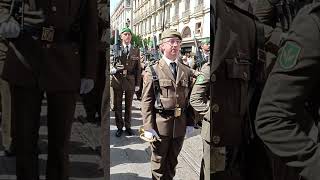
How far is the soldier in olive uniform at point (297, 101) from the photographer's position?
134 centimetres

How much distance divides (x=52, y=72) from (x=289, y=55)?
3.80 feet

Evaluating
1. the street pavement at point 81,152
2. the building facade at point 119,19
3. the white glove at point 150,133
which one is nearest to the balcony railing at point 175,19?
the building facade at point 119,19

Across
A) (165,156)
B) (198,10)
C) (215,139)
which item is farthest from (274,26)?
(165,156)

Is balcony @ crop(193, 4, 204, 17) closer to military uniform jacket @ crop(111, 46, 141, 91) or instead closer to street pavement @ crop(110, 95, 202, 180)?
street pavement @ crop(110, 95, 202, 180)

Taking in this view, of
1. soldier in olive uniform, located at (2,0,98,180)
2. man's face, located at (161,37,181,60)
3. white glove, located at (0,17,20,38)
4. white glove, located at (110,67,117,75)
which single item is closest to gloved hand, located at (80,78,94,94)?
soldier in olive uniform, located at (2,0,98,180)

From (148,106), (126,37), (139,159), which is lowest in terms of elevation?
(139,159)

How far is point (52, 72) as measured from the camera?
2.06 m

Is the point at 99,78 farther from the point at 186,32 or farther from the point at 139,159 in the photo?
the point at 139,159

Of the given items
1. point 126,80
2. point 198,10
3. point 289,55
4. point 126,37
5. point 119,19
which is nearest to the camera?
point 289,55

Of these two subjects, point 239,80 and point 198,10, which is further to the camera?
point 198,10

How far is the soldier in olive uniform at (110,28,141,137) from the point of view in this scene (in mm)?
7254

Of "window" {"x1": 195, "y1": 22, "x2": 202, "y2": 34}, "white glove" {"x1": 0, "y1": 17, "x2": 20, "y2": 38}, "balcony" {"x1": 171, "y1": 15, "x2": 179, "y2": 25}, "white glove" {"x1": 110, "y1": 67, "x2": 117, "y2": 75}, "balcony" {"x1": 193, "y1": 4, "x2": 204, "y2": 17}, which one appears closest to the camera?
"white glove" {"x1": 0, "y1": 17, "x2": 20, "y2": 38}

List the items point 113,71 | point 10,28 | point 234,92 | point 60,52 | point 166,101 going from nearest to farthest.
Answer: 1. point 10,28
2. point 60,52
3. point 234,92
4. point 166,101
5. point 113,71

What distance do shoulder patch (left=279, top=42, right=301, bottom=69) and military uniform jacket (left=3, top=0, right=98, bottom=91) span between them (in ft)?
3.41
